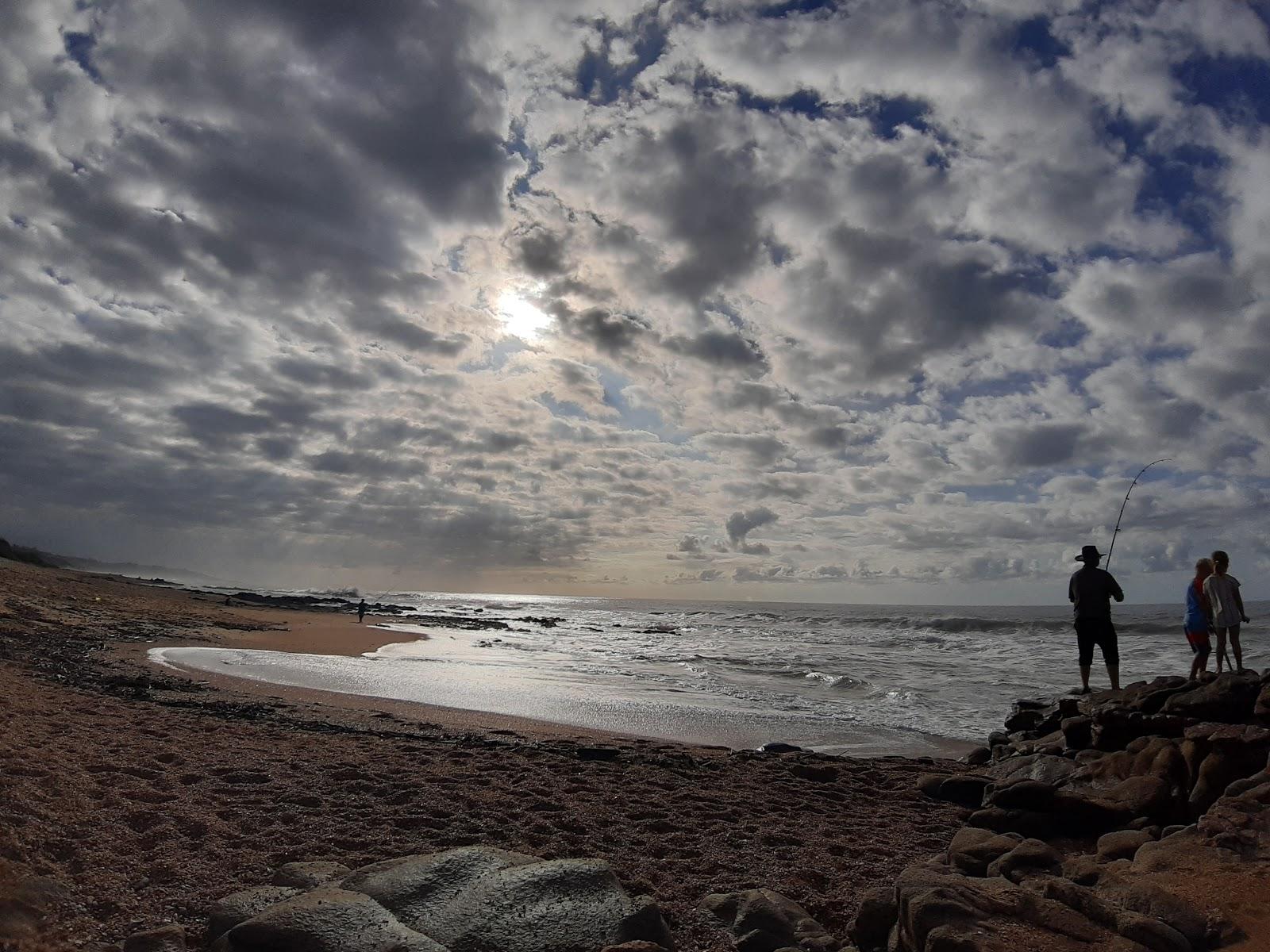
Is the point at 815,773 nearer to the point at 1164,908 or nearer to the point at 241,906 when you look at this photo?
the point at 1164,908

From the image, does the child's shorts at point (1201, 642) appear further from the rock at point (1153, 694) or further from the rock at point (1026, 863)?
the rock at point (1026, 863)

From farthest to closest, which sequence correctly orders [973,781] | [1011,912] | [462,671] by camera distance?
[462,671]
[973,781]
[1011,912]

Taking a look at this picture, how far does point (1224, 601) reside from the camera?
970cm

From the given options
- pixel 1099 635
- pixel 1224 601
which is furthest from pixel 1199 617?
pixel 1099 635

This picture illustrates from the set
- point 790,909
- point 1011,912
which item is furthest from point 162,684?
point 1011,912

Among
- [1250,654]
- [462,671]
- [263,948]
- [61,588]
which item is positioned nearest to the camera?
[263,948]

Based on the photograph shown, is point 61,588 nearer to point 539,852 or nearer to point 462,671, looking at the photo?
point 462,671

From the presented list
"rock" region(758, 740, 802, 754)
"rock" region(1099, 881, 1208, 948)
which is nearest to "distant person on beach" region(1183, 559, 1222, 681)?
"rock" region(758, 740, 802, 754)

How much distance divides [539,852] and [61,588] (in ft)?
116

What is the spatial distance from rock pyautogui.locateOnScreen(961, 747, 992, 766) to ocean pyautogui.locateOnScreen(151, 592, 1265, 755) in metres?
0.88

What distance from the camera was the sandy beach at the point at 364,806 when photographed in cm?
407

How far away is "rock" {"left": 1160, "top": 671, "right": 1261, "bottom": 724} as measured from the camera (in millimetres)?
A: 6375

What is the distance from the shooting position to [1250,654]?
863 inches

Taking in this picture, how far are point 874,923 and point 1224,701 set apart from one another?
4.58 m
